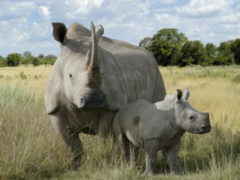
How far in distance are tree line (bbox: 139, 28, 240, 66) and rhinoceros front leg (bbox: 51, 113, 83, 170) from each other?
46667 millimetres

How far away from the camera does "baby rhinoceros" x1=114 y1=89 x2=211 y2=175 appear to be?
15.3 ft

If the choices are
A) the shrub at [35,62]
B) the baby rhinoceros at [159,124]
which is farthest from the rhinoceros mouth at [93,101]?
the shrub at [35,62]

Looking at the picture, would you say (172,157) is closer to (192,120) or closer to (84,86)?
(192,120)

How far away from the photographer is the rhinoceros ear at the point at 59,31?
16.4 ft

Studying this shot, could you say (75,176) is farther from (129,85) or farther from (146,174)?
(129,85)

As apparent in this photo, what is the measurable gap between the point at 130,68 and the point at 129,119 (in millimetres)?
1246

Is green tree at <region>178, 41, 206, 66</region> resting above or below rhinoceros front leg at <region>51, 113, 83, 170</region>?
below

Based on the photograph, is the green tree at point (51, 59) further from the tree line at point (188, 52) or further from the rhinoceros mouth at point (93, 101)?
the rhinoceros mouth at point (93, 101)

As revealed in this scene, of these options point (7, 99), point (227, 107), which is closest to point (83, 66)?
point (227, 107)

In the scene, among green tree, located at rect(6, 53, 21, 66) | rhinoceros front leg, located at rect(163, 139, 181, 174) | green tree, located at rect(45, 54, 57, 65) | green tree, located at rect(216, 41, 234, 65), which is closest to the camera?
rhinoceros front leg, located at rect(163, 139, 181, 174)

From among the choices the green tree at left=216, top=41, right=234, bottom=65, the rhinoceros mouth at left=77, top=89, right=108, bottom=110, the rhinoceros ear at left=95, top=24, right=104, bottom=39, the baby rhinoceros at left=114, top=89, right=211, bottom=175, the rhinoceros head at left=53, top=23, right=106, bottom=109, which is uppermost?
the rhinoceros ear at left=95, top=24, right=104, bottom=39

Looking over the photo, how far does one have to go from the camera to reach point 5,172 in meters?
4.93

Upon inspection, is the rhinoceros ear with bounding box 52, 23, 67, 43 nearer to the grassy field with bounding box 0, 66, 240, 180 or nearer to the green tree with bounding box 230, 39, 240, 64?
the grassy field with bounding box 0, 66, 240, 180

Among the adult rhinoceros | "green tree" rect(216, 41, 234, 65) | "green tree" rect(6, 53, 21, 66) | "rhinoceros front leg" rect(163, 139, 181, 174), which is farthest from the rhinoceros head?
"green tree" rect(6, 53, 21, 66)
